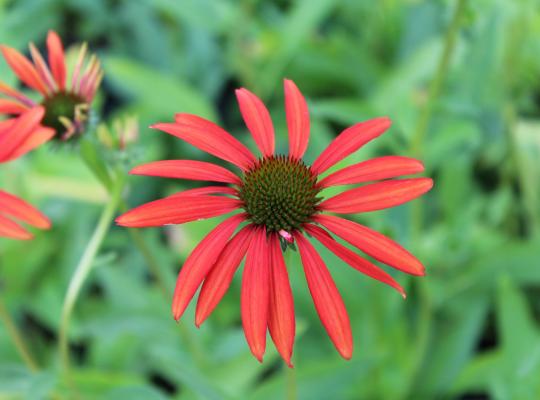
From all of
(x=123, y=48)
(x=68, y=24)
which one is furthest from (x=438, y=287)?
(x=68, y=24)

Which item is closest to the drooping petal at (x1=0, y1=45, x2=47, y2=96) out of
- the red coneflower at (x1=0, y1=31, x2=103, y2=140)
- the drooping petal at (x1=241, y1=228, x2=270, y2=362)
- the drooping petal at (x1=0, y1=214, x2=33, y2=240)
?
the red coneflower at (x1=0, y1=31, x2=103, y2=140)

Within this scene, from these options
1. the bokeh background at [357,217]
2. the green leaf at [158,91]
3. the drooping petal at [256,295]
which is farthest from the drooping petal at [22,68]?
the green leaf at [158,91]

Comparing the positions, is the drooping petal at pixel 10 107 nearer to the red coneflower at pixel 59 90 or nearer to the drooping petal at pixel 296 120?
the red coneflower at pixel 59 90

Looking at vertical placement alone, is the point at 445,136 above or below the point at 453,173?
below

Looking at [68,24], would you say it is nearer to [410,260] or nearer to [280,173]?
[280,173]

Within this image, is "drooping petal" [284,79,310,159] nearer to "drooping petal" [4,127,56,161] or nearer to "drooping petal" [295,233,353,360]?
"drooping petal" [295,233,353,360]

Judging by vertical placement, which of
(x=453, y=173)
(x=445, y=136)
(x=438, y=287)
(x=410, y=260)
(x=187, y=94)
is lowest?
(x=410, y=260)

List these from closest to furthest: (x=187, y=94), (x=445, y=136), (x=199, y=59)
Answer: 1. (x=445, y=136)
2. (x=187, y=94)
3. (x=199, y=59)
